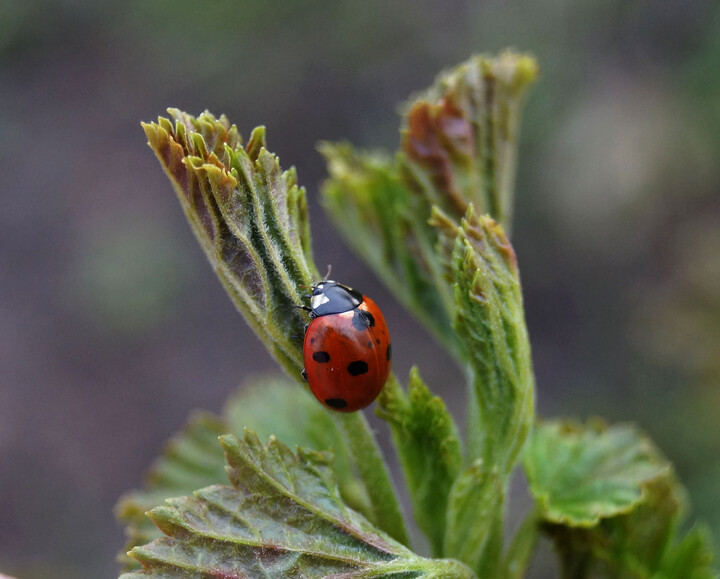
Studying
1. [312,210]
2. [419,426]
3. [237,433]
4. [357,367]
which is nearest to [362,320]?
[357,367]

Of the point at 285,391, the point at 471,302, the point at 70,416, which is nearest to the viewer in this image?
the point at 471,302

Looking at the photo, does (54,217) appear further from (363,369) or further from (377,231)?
(363,369)

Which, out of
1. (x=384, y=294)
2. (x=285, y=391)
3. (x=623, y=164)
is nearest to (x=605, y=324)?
(x=623, y=164)

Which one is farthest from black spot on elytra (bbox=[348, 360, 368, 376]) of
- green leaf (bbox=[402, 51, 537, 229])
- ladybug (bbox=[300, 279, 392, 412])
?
green leaf (bbox=[402, 51, 537, 229])

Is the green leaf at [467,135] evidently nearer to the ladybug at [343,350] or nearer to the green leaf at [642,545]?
the ladybug at [343,350]

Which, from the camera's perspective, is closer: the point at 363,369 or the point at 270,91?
the point at 363,369

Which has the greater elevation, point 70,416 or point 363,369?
point 70,416

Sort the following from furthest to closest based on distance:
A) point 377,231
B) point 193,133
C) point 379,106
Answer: point 379,106
point 377,231
point 193,133

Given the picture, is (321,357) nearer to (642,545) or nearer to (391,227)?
(391,227)

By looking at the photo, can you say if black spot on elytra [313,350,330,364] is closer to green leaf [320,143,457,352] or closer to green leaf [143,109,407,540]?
green leaf [143,109,407,540]
